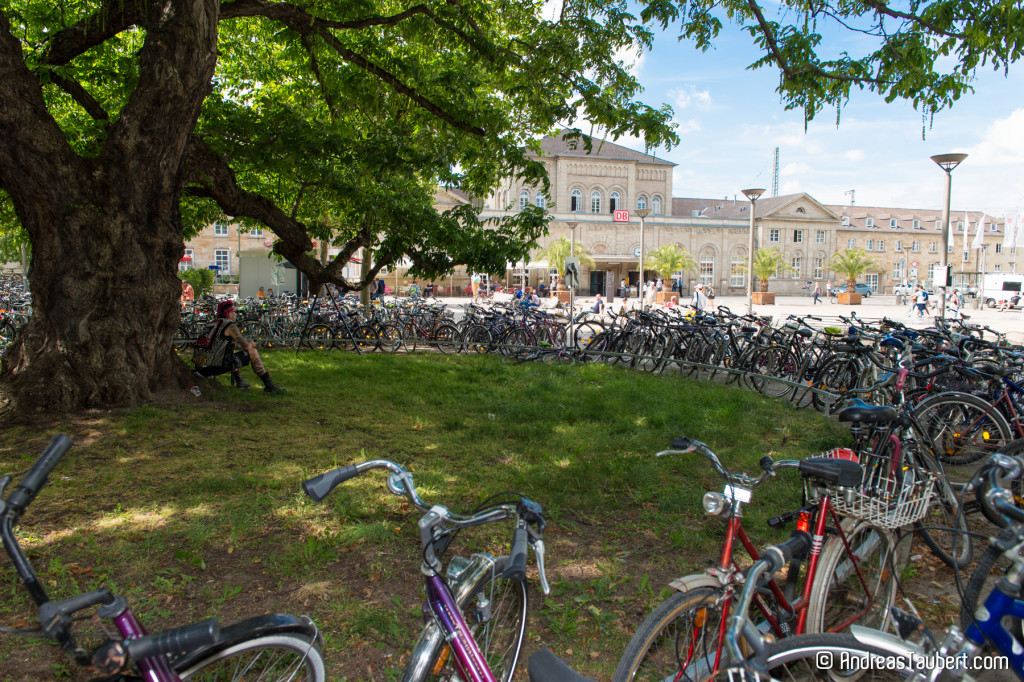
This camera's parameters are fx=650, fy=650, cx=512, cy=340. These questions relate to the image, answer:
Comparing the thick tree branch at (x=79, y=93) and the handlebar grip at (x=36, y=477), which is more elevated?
the thick tree branch at (x=79, y=93)

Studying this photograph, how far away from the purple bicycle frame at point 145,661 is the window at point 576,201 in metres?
59.4

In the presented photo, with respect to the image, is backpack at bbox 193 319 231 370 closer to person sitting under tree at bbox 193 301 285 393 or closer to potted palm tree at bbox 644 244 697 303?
person sitting under tree at bbox 193 301 285 393

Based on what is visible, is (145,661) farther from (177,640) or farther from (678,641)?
(678,641)

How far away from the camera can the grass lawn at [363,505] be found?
126 inches

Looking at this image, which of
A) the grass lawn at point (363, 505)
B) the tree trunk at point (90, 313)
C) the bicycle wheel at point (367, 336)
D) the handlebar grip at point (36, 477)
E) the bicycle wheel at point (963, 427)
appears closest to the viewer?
the handlebar grip at point (36, 477)

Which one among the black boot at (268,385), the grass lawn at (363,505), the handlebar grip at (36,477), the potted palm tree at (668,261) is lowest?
the grass lawn at (363,505)

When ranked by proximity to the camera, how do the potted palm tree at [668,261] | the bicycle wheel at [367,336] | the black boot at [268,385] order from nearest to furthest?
1. the black boot at [268,385]
2. the bicycle wheel at [367,336]
3. the potted palm tree at [668,261]

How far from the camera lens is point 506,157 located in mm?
9469

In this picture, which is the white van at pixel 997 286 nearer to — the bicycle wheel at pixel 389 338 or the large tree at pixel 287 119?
the bicycle wheel at pixel 389 338

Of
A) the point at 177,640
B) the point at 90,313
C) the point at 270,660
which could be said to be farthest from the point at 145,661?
the point at 90,313

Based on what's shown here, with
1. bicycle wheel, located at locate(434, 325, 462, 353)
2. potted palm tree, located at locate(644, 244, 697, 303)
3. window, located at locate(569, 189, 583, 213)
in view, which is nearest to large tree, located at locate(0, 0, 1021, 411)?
bicycle wheel, located at locate(434, 325, 462, 353)

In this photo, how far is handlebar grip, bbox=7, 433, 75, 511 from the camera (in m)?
1.74

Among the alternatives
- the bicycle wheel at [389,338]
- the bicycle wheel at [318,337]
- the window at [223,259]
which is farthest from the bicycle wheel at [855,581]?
the window at [223,259]

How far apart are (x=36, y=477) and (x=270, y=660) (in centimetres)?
86
